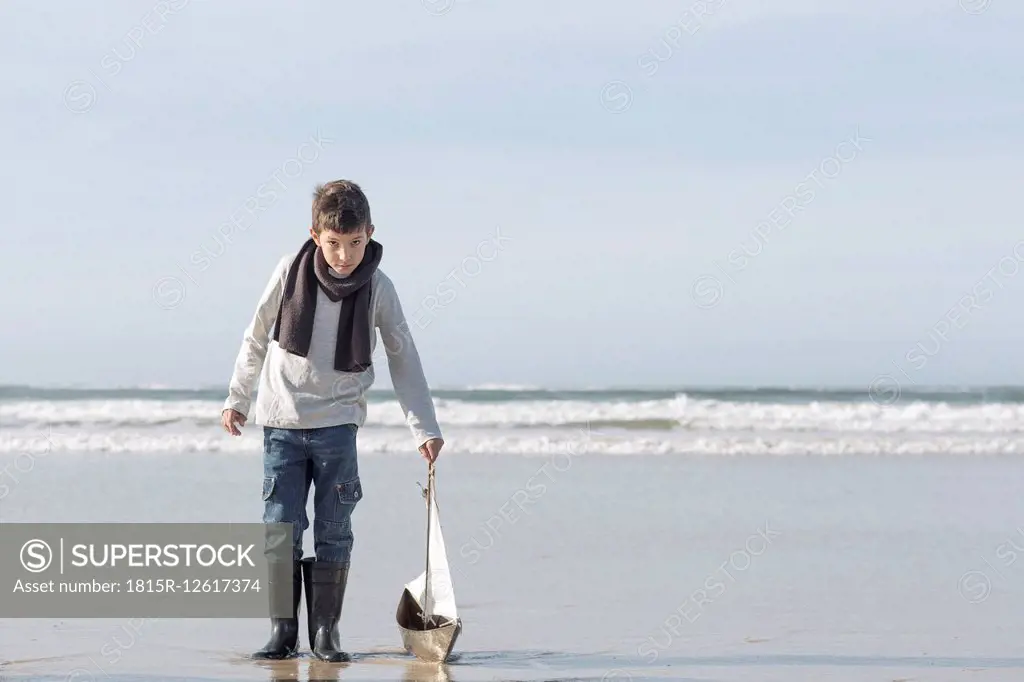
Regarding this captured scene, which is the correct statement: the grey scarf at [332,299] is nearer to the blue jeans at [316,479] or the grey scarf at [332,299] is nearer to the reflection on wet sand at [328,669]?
the blue jeans at [316,479]

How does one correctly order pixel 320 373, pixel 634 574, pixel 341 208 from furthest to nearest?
1. pixel 634 574
2. pixel 320 373
3. pixel 341 208

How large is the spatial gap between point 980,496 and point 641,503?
2.42 metres

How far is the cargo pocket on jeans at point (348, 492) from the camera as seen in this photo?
380 centimetres

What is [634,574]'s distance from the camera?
528 cm

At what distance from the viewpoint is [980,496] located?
26.0 ft

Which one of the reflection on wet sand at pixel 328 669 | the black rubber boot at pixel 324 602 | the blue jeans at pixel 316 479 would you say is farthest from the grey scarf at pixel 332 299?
the reflection on wet sand at pixel 328 669

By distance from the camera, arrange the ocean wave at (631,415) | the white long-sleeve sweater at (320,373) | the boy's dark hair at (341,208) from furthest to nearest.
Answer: the ocean wave at (631,415) < the white long-sleeve sweater at (320,373) < the boy's dark hair at (341,208)

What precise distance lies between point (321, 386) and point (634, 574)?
6.93ft

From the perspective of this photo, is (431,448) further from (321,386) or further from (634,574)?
(634,574)

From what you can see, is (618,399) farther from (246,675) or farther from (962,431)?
(246,675)

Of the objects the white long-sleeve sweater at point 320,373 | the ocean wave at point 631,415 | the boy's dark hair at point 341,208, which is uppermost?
the ocean wave at point 631,415

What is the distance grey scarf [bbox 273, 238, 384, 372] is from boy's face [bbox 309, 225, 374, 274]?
33 mm

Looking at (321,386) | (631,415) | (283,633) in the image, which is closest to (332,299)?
(321,386)

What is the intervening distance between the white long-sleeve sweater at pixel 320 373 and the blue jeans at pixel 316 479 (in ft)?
0.16
